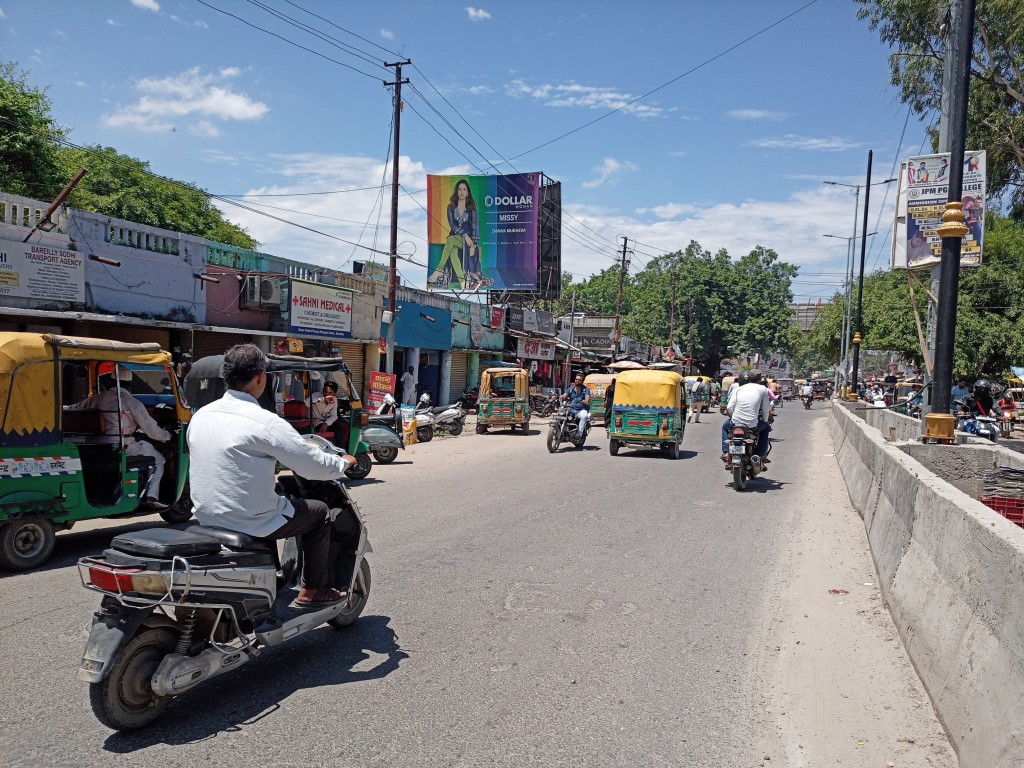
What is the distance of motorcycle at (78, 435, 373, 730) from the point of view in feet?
11.2

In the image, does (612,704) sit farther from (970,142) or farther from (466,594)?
(970,142)

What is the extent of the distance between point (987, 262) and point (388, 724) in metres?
35.2

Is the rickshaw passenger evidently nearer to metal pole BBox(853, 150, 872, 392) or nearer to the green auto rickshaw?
the green auto rickshaw

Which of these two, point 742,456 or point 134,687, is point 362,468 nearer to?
point 742,456

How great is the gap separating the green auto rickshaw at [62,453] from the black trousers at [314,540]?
347cm

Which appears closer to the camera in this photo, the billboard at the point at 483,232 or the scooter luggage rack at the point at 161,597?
the scooter luggage rack at the point at 161,597

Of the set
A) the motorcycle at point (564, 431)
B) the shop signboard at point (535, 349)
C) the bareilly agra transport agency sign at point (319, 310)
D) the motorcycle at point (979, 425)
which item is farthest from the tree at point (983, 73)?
the shop signboard at point (535, 349)

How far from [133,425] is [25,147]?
2192 centimetres

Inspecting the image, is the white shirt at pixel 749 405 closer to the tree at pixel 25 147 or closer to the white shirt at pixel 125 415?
the white shirt at pixel 125 415

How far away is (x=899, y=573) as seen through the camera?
546 cm

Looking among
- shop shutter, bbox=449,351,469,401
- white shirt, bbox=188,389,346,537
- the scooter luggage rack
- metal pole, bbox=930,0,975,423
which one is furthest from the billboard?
the scooter luggage rack

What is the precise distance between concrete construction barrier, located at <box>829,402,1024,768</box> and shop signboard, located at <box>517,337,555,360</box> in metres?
30.6

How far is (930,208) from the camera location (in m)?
10.2

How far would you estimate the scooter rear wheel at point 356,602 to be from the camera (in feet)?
15.7
